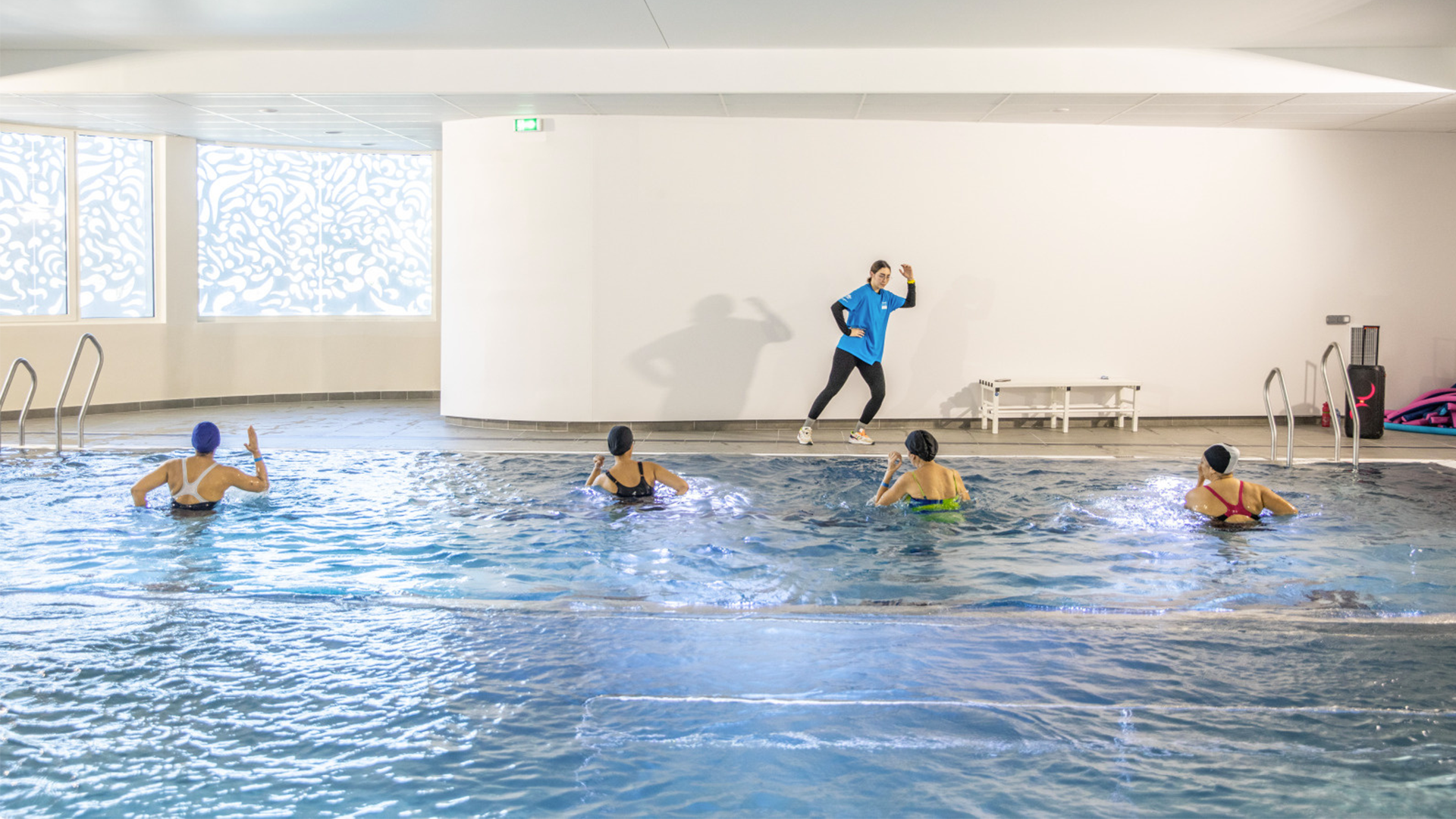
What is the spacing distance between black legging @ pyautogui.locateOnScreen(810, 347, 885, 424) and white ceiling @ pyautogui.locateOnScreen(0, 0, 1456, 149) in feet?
7.96

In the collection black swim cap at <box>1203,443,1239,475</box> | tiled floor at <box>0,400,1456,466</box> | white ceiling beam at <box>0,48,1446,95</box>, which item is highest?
white ceiling beam at <box>0,48,1446,95</box>

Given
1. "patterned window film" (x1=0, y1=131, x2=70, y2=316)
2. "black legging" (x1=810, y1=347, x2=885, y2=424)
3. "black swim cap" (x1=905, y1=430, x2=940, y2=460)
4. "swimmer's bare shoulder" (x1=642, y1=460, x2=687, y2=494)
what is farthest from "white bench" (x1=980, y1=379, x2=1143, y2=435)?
"patterned window film" (x1=0, y1=131, x2=70, y2=316)

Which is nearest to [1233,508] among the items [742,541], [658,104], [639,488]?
[742,541]

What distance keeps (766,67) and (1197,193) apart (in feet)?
16.7

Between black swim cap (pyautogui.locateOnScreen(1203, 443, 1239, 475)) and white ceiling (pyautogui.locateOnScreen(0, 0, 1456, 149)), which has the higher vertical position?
white ceiling (pyautogui.locateOnScreen(0, 0, 1456, 149))

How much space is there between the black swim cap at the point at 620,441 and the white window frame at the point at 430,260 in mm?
8017

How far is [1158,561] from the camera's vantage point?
5766 millimetres

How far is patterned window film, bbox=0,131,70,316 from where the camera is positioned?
443 inches

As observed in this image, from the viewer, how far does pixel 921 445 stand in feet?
21.7

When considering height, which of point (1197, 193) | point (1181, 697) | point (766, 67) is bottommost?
point (1181, 697)


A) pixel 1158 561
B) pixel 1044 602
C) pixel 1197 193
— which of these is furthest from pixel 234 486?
pixel 1197 193

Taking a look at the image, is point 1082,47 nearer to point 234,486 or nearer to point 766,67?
point 766,67

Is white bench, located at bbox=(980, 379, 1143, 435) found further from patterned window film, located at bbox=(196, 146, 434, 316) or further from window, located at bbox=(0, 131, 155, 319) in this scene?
window, located at bbox=(0, 131, 155, 319)

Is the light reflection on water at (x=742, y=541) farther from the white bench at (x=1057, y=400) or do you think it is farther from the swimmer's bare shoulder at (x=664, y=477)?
the white bench at (x=1057, y=400)
